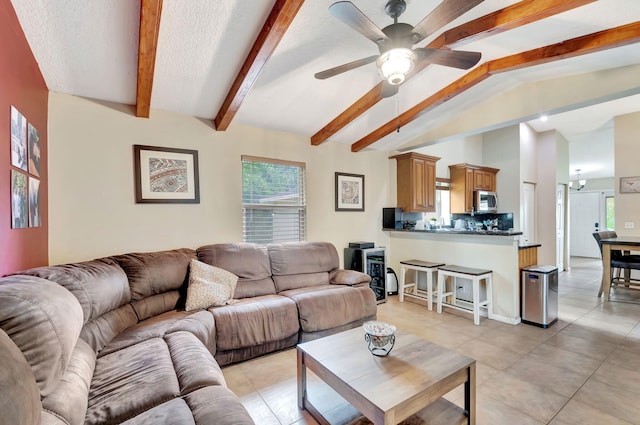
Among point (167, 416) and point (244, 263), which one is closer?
point (167, 416)

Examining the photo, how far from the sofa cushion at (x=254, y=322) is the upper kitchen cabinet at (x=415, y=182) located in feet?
9.62

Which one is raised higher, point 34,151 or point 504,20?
point 504,20

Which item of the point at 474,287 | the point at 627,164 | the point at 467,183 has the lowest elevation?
the point at 474,287

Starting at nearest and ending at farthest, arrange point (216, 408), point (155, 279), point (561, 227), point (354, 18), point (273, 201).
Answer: point (216, 408) → point (354, 18) → point (155, 279) → point (273, 201) → point (561, 227)

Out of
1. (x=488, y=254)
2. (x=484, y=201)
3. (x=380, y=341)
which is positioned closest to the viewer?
(x=380, y=341)

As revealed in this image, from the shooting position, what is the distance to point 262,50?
2193 mm


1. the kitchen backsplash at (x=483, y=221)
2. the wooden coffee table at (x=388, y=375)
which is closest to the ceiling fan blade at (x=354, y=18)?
the wooden coffee table at (x=388, y=375)

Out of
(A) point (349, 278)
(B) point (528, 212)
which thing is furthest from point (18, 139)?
(B) point (528, 212)

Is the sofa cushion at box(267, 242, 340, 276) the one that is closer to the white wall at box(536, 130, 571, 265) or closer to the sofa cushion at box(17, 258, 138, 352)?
the sofa cushion at box(17, 258, 138, 352)

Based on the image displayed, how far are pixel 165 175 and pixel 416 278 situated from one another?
3853 millimetres

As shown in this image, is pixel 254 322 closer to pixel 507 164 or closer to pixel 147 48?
pixel 147 48

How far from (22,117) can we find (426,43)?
322 cm

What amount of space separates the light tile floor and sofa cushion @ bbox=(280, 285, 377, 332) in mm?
397

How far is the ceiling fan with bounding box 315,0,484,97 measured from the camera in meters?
1.67
